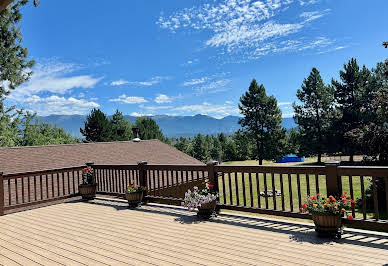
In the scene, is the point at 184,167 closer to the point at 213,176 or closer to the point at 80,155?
the point at 213,176

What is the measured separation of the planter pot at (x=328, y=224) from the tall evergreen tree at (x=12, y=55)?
17.4 m

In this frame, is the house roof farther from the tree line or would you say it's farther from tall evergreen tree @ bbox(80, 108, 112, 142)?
the tree line

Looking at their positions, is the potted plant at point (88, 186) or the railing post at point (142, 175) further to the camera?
the potted plant at point (88, 186)

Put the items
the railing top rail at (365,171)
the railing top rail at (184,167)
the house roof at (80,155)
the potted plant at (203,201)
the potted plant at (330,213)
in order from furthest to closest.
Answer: the house roof at (80,155), the railing top rail at (184,167), the potted plant at (203,201), the potted plant at (330,213), the railing top rail at (365,171)

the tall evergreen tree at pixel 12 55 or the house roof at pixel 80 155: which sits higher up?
the tall evergreen tree at pixel 12 55

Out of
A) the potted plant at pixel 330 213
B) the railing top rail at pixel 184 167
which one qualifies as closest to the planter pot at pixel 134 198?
the railing top rail at pixel 184 167

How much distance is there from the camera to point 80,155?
454 inches

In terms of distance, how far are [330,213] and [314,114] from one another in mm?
31932

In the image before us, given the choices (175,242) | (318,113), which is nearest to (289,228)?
(175,242)

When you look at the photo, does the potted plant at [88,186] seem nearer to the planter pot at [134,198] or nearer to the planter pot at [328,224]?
the planter pot at [134,198]

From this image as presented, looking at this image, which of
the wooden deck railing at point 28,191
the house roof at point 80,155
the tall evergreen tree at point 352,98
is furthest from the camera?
the tall evergreen tree at point 352,98

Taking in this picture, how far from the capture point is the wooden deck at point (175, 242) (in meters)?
2.99

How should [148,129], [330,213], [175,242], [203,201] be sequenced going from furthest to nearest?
[148,129], [203,201], [175,242], [330,213]

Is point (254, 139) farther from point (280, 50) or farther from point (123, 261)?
point (123, 261)
